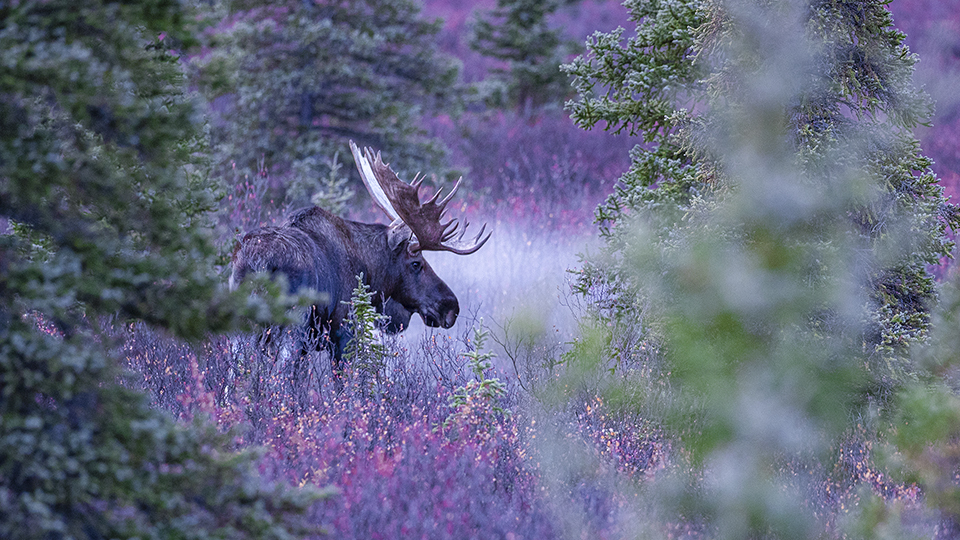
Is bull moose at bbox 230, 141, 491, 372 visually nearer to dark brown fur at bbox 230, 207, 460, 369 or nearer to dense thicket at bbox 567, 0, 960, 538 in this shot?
dark brown fur at bbox 230, 207, 460, 369

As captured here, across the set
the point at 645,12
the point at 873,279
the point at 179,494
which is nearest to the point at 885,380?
the point at 873,279

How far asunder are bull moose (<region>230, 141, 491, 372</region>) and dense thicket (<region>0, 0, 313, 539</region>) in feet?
9.25

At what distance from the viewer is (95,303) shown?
2.89 metres

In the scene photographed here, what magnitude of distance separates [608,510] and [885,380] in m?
2.52

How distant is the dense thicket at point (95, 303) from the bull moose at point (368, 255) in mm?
2821

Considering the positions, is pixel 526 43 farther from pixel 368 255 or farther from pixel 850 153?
pixel 850 153

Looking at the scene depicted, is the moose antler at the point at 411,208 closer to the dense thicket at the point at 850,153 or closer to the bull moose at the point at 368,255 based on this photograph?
the bull moose at the point at 368,255

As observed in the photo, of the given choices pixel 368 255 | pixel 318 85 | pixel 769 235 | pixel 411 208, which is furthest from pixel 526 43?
pixel 769 235

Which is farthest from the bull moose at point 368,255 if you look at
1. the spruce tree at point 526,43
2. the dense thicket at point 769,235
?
the spruce tree at point 526,43

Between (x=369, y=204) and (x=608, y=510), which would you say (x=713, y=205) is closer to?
(x=608, y=510)

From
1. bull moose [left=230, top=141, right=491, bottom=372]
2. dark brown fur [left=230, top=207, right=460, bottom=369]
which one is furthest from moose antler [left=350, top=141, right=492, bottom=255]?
dark brown fur [left=230, top=207, right=460, bottom=369]

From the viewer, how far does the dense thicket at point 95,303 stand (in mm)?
2646

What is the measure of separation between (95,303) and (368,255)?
13.1 feet

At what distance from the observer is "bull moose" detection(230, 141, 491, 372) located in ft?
19.4
